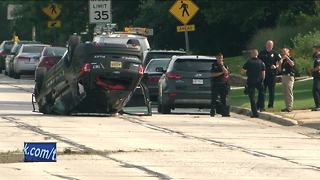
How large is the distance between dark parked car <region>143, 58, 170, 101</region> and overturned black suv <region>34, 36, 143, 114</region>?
5.84 metres

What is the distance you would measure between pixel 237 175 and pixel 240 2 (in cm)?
3412

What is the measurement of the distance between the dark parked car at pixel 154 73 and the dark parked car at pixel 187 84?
2.63 metres

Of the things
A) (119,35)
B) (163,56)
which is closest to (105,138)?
(163,56)

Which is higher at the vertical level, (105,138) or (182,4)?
(182,4)

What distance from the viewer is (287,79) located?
82.3 feet

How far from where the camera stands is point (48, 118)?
2266 cm

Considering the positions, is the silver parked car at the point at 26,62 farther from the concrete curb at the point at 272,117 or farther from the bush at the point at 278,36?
the concrete curb at the point at 272,117

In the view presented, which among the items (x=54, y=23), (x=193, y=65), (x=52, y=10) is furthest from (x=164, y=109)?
(x=52, y=10)

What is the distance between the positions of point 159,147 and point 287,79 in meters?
8.98

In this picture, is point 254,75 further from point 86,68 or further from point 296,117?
point 86,68

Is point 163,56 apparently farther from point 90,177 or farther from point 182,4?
point 90,177

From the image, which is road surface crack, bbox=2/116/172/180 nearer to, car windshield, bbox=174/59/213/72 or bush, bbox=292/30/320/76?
car windshield, bbox=174/59/213/72

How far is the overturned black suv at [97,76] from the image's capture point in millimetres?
22719

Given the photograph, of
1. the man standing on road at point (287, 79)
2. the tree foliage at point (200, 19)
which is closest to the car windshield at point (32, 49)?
the tree foliage at point (200, 19)
